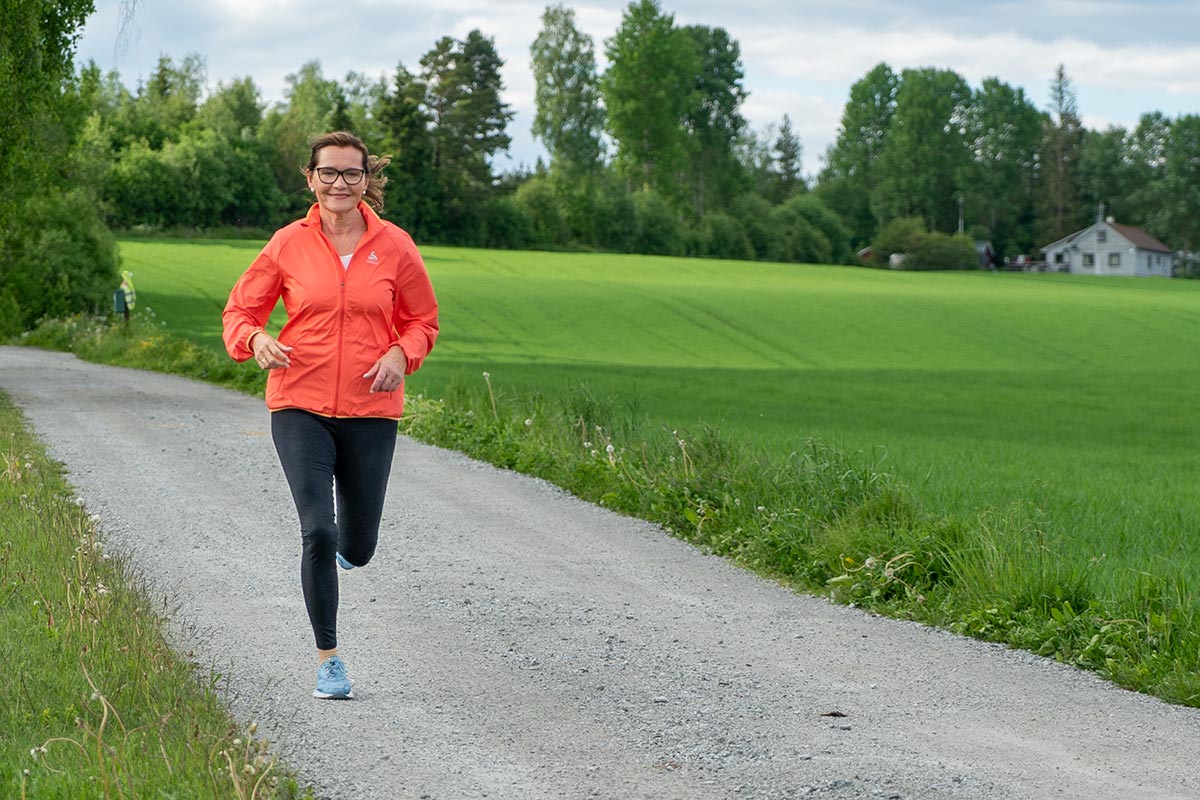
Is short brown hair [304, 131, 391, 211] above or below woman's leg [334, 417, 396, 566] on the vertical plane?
above

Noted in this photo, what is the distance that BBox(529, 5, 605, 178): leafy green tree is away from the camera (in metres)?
104

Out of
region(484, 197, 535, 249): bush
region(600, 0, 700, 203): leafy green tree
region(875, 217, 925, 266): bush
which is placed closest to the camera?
region(484, 197, 535, 249): bush

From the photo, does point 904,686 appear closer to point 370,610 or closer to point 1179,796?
point 1179,796

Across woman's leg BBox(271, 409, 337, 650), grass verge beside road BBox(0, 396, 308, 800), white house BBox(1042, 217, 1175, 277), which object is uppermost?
woman's leg BBox(271, 409, 337, 650)

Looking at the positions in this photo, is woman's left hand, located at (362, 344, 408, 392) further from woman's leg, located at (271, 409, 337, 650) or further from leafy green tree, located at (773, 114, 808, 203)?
leafy green tree, located at (773, 114, 808, 203)

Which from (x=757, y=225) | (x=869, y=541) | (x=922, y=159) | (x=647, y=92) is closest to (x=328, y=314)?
(x=869, y=541)

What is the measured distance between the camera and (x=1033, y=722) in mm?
5984

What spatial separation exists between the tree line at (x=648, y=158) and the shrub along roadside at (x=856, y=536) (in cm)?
6013

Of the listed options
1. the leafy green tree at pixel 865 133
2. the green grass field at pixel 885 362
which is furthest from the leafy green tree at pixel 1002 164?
the green grass field at pixel 885 362

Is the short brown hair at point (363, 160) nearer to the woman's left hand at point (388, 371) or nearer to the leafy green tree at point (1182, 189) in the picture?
the woman's left hand at point (388, 371)

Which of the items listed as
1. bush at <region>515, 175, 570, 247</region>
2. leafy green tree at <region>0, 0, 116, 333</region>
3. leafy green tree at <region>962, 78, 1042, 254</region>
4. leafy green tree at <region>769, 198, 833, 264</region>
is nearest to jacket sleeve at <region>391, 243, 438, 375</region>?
leafy green tree at <region>0, 0, 116, 333</region>

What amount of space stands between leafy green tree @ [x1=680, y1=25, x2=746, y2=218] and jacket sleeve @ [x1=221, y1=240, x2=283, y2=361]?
109 meters

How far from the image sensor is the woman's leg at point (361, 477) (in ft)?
20.1

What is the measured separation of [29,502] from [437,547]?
285 centimetres
